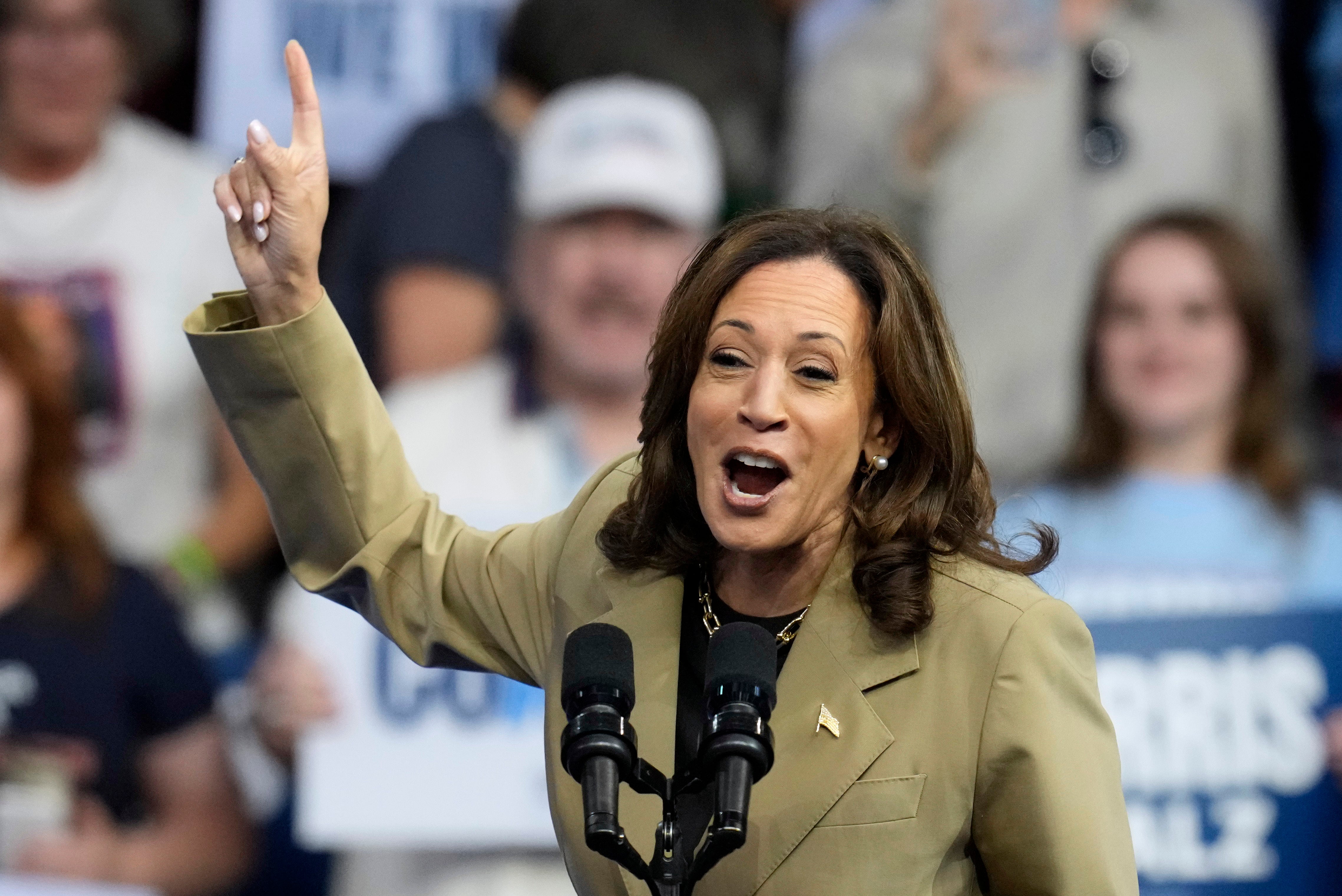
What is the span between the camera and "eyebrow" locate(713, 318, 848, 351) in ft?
6.29

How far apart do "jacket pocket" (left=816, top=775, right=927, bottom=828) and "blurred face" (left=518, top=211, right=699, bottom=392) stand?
336 centimetres

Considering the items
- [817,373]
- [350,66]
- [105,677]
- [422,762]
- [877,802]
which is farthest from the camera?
[350,66]

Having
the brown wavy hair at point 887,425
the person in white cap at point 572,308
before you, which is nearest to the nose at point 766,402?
the brown wavy hair at point 887,425

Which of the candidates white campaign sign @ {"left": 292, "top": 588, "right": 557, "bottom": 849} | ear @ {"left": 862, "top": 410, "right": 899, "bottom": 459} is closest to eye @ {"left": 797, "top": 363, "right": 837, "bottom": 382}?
ear @ {"left": 862, "top": 410, "right": 899, "bottom": 459}

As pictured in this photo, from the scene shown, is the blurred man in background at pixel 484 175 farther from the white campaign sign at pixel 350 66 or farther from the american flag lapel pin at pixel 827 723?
the american flag lapel pin at pixel 827 723

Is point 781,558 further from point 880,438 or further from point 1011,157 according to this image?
point 1011,157

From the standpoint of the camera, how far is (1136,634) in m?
5.11

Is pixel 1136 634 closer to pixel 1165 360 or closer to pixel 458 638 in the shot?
pixel 1165 360

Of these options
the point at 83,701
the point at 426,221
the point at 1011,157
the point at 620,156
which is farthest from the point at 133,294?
the point at 1011,157

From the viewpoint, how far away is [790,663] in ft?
6.36

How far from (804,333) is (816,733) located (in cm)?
47

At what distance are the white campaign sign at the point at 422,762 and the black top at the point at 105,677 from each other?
49 centimetres

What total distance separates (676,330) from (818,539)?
1.03 feet

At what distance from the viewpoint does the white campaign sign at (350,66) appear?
5.27 metres
